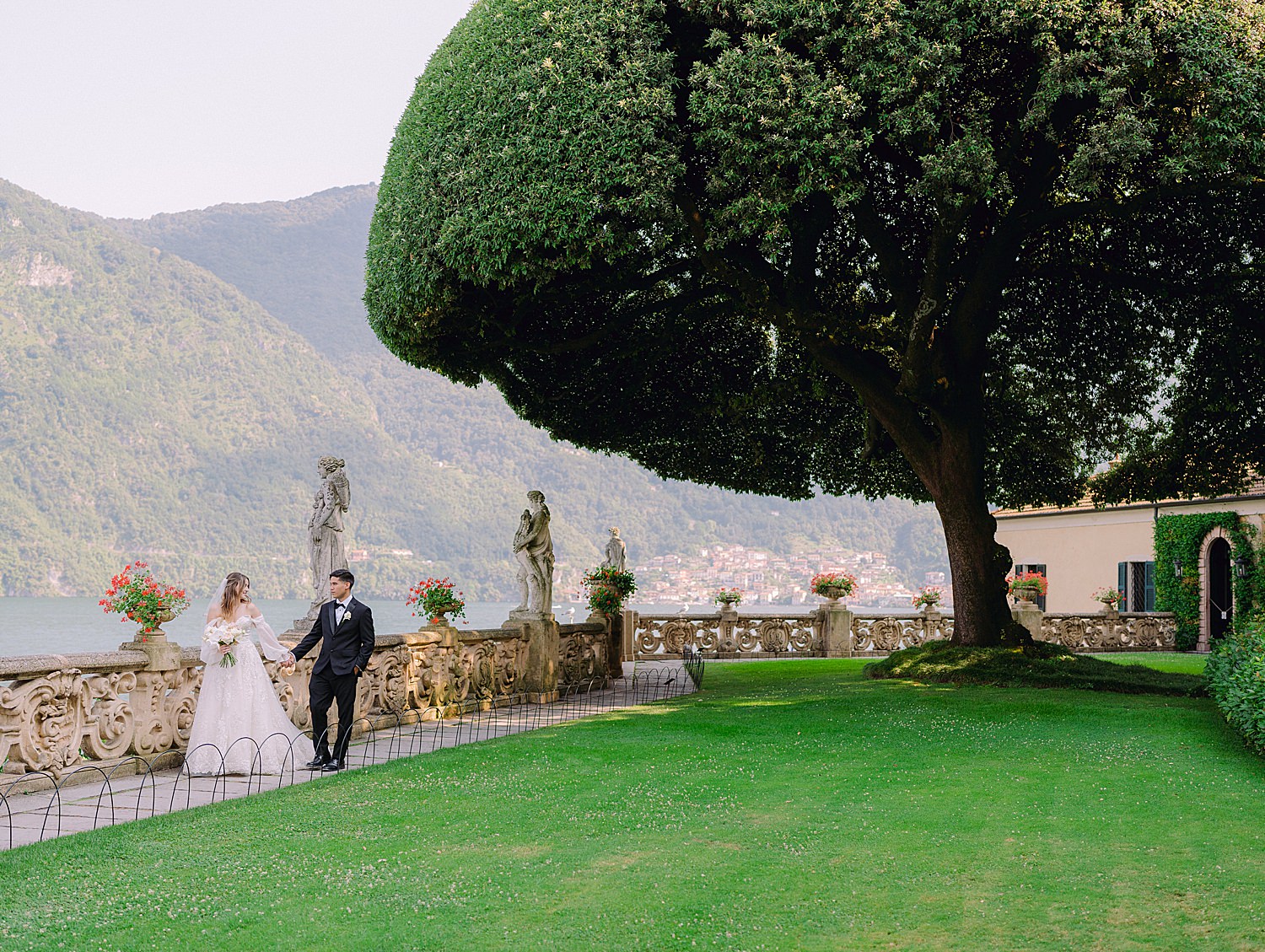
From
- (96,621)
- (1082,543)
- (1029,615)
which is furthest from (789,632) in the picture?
(96,621)

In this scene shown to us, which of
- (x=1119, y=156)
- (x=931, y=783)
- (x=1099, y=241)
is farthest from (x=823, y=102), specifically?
(x=1099, y=241)

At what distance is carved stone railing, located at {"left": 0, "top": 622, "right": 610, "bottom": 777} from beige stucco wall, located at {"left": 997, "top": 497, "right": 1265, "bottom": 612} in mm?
24774

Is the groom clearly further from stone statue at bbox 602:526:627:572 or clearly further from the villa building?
the villa building

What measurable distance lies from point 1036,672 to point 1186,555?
18.8 m

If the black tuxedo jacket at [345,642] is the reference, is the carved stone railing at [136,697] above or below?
below

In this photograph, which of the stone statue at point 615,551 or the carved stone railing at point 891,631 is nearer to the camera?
the stone statue at point 615,551

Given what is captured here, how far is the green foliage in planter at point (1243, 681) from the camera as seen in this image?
1061 cm

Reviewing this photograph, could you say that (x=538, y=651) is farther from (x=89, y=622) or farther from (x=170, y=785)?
(x=89, y=622)

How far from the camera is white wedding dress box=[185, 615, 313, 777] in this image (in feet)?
33.9

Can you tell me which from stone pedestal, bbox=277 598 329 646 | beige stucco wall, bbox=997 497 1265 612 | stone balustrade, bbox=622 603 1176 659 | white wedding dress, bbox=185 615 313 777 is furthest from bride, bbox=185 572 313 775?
beige stucco wall, bbox=997 497 1265 612

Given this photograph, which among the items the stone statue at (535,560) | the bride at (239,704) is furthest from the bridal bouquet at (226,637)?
the stone statue at (535,560)

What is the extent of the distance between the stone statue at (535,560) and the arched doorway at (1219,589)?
897 inches

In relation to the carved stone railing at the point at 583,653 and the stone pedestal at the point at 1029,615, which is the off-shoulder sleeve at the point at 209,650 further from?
the stone pedestal at the point at 1029,615

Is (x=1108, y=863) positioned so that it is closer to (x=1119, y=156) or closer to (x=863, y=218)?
(x=1119, y=156)
